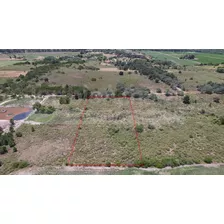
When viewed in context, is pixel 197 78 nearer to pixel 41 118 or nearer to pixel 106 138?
pixel 106 138

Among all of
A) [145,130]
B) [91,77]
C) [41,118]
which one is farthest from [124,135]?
[91,77]

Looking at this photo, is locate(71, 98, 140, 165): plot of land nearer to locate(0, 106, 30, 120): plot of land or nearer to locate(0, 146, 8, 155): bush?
locate(0, 146, 8, 155): bush

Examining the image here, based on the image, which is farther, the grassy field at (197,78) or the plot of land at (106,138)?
the grassy field at (197,78)

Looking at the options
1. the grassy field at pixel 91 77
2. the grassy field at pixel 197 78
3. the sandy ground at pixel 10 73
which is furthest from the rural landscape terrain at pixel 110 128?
the sandy ground at pixel 10 73

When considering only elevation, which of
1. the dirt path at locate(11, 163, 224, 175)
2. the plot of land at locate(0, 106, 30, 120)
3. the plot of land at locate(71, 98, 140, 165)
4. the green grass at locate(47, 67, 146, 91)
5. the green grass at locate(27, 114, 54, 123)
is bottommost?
the plot of land at locate(0, 106, 30, 120)

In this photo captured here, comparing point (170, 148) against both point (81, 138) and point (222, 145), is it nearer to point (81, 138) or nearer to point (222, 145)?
point (222, 145)

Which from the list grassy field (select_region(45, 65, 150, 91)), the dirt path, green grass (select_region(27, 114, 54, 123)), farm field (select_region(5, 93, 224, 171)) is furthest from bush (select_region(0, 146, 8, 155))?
grassy field (select_region(45, 65, 150, 91))

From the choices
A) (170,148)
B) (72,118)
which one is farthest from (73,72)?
(170,148)

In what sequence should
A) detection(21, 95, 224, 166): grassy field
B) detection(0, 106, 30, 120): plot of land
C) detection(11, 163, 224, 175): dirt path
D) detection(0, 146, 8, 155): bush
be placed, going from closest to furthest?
detection(11, 163, 224, 175): dirt path → detection(21, 95, 224, 166): grassy field → detection(0, 146, 8, 155): bush → detection(0, 106, 30, 120): plot of land

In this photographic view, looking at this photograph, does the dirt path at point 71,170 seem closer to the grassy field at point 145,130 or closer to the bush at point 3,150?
the grassy field at point 145,130

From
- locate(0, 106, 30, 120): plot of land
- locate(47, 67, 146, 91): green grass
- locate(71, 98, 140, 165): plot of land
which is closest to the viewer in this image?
locate(71, 98, 140, 165): plot of land
